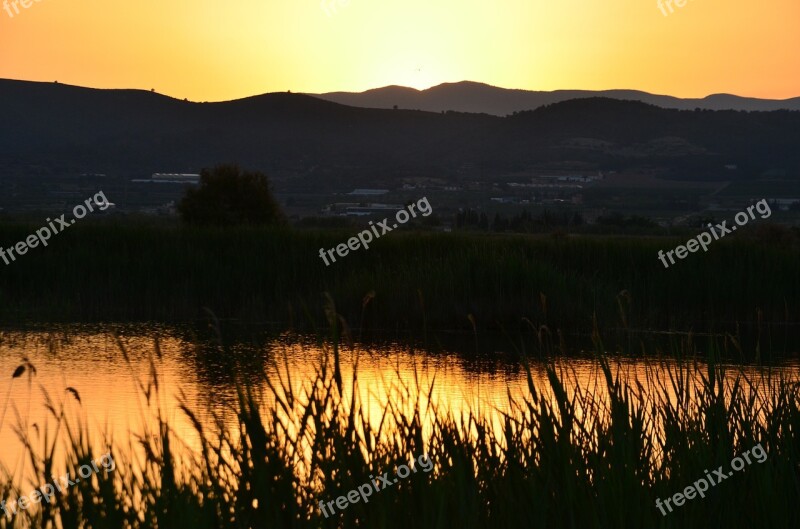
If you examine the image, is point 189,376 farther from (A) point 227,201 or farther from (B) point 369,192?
(B) point 369,192

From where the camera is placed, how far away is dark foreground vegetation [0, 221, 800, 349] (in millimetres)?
15828

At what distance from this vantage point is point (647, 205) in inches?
2940

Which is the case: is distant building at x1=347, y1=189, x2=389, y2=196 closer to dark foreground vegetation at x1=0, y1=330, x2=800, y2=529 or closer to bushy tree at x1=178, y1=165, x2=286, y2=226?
bushy tree at x1=178, y1=165, x2=286, y2=226

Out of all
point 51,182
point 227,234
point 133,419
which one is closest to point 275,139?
point 51,182

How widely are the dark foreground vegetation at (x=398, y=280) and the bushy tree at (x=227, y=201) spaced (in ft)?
25.9

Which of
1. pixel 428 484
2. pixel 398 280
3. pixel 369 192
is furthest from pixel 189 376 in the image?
pixel 369 192

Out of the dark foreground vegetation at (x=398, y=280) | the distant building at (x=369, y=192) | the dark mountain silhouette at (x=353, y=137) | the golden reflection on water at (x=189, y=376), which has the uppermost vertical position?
the dark mountain silhouette at (x=353, y=137)

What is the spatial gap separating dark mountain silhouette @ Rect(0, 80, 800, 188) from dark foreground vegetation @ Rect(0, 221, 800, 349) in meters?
65.2

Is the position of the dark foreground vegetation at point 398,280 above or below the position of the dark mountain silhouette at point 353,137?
below

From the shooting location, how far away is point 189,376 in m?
11.8

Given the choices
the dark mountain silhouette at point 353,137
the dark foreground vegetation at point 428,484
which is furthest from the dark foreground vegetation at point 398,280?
the dark mountain silhouette at point 353,137

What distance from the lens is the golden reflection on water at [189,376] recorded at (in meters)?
9.02

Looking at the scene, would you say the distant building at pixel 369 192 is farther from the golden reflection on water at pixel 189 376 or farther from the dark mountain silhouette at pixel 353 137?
the golden reflection on water at pixel 189 376

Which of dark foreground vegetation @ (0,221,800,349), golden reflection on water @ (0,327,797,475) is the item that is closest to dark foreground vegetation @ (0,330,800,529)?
golden reflection on water @ (0,327,797,475)
